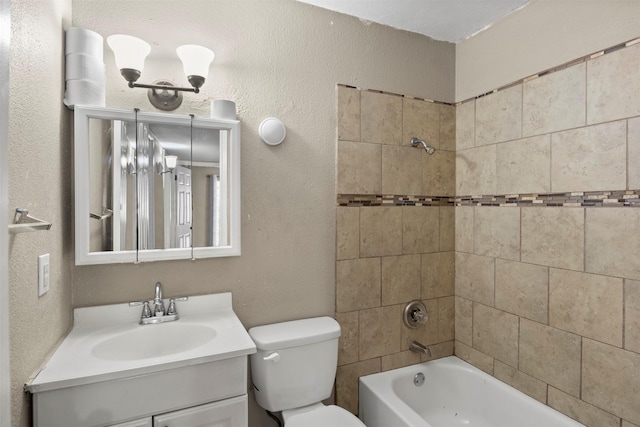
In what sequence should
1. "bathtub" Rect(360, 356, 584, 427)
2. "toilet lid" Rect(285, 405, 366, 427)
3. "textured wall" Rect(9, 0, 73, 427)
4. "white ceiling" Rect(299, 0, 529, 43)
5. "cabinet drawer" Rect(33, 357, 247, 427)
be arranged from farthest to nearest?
"white ceiling" Rect(299, 0, 529, 43) < "bathtub" Rect(360, 356, 584, 427) < "toilet lid" Rect(285, 405, 366, 427) < "cabinet drawer" Rect(33, 357, 247, 427) < "textured wall" Rect(9, 0, 73, 427)

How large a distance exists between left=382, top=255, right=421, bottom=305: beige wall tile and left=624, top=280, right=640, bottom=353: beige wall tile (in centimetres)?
96

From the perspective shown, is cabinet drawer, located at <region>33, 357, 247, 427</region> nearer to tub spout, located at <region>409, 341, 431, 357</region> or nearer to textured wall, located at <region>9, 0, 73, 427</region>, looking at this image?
textured wall, located at <region>9, 0, 73, 427</region>

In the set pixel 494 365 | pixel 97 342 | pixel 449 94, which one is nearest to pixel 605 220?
pixel 494 365

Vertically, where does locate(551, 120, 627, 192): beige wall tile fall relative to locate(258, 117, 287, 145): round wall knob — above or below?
below

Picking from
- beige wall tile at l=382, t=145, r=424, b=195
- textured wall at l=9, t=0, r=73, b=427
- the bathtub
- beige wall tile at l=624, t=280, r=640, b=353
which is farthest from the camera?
beige wall tile at l=382, t=145, r=424, b=195

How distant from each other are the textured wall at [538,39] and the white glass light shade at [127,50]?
180cm

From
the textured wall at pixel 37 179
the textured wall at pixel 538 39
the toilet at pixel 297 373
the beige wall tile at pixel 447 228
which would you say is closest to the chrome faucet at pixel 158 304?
the textured wall at pixel 37 179

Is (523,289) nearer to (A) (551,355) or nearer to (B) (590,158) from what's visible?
(A) (551,355)

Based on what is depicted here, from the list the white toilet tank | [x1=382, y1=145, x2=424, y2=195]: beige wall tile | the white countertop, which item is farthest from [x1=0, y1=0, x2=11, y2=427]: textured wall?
[x1=382, y1=145, x2=424, y2=195]: beige wall tile

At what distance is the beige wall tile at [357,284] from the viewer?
1.94m

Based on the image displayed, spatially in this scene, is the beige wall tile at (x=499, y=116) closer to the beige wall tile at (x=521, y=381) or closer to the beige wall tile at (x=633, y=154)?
the beige wall tile at (x=633, y=154)

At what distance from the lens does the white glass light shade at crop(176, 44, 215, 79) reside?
1521mm

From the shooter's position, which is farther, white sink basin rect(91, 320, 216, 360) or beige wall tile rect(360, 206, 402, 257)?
beige wall tile rect(360, 206, 402, 257)

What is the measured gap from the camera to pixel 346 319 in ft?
6.40
